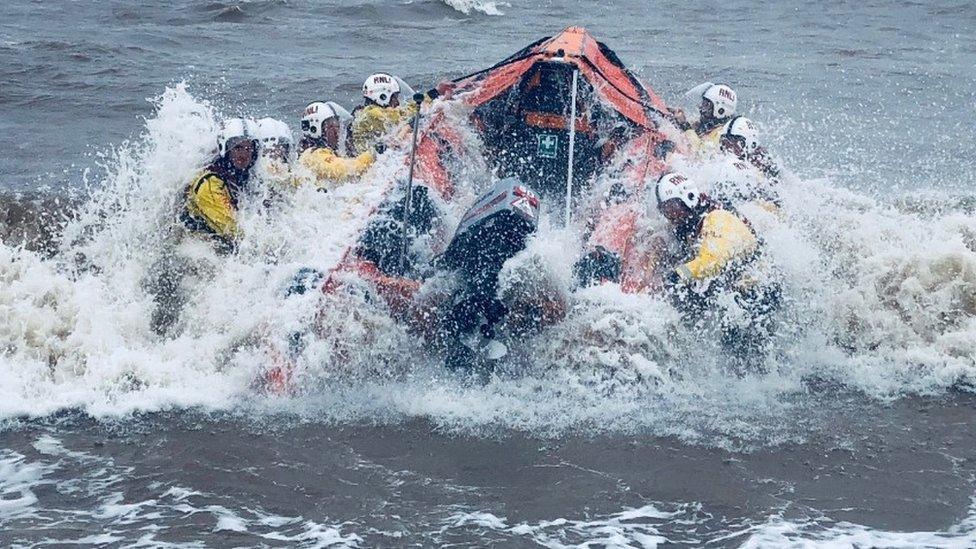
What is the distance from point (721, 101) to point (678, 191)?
358cm

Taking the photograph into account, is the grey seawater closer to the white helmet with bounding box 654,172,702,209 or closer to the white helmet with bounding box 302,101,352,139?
the white helmet with bounding box 654,172,702,209

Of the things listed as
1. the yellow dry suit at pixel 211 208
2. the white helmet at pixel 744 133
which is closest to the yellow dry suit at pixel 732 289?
the white helmet at pixel 744 133

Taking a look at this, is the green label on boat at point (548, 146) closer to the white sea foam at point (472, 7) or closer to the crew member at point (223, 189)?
the crew member at point (223, 189)

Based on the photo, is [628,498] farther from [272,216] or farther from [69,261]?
[69,261]

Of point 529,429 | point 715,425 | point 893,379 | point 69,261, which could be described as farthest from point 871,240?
point 69,261

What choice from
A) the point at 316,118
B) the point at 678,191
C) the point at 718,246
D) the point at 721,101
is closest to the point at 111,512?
the point at 718,246

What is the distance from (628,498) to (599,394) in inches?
43.5

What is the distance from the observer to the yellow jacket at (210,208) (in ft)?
26.7

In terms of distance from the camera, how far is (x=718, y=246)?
7008 millimetres

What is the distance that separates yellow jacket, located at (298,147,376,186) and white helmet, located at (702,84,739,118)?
10.8 feet

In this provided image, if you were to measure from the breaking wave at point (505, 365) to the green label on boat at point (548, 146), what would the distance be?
149 cm

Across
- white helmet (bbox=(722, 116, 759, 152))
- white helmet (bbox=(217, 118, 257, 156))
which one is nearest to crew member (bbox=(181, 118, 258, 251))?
white helmet (bbox=(217, 118, 257, 156))

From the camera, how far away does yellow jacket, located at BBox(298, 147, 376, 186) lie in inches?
366

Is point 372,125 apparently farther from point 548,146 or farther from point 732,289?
point 732,289
